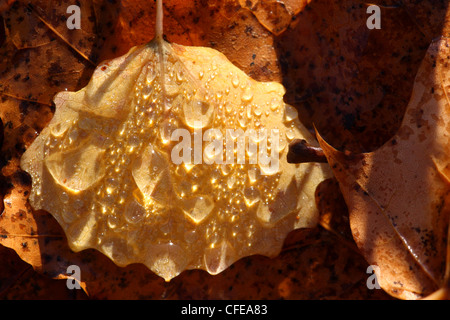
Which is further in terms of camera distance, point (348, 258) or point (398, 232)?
point (348, 258)

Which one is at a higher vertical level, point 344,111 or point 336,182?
Result: point 344,111

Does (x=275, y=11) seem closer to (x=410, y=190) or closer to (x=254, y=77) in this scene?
(x=254, y=77)

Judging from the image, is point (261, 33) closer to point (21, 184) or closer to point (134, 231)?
point (134, 231)

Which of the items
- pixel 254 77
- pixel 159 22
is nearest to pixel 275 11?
pixel 254 77

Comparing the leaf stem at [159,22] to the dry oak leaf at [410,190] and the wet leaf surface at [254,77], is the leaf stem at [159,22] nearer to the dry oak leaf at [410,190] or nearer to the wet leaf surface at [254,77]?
the wet leaf surface at [254,77]

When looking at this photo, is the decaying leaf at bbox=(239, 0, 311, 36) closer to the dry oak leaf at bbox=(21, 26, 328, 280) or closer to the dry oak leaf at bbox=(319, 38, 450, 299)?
the dry oak leaf at bbox=(21, 26, 328, 280)

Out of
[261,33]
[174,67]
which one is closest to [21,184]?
[174,67]

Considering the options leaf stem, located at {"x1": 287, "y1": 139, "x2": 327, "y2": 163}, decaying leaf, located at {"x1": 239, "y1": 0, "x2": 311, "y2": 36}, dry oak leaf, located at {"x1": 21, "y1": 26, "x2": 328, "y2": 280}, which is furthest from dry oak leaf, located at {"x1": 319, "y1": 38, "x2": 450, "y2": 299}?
decaying leaf, located at {"x1": 239, "y1": 0, "x2": 311, "y2": 36}

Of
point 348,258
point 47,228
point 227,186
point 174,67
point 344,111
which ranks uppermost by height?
point 174,67
